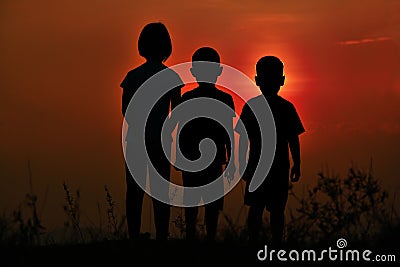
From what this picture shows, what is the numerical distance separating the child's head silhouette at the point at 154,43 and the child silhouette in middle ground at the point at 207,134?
1.97ft

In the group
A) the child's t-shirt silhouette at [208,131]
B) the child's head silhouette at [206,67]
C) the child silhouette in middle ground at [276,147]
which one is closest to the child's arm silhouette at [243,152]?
the child silhouette in middle ground at [276,147]

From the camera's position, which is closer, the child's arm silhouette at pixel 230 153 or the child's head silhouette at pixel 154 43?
the child's head silhouette at pixel 154 43

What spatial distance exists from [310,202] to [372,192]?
631mm

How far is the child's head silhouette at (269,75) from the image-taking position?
33.2 feet

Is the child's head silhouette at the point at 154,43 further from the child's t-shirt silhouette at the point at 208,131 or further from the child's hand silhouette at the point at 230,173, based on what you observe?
the child's hand silhouette at the point at 230,173

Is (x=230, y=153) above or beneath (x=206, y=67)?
beneath

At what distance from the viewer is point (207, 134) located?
10.7 meters

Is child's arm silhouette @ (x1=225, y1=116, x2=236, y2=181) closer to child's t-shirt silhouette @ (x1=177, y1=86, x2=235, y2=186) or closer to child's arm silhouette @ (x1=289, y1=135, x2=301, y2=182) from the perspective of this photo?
child's t-shirt silhouette @ (x1=177, y1=86, x2=235, y2=186)

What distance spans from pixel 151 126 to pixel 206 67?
108cm

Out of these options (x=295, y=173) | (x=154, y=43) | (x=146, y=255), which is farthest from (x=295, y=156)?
(x=146, y=255)

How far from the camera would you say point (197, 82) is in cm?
1061

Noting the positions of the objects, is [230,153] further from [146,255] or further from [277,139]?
[146,255]

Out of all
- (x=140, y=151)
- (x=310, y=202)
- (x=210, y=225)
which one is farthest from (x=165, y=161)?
(x=310, y=202)

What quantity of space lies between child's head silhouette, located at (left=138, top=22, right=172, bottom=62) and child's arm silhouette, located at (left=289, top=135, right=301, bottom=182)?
1.81 m
